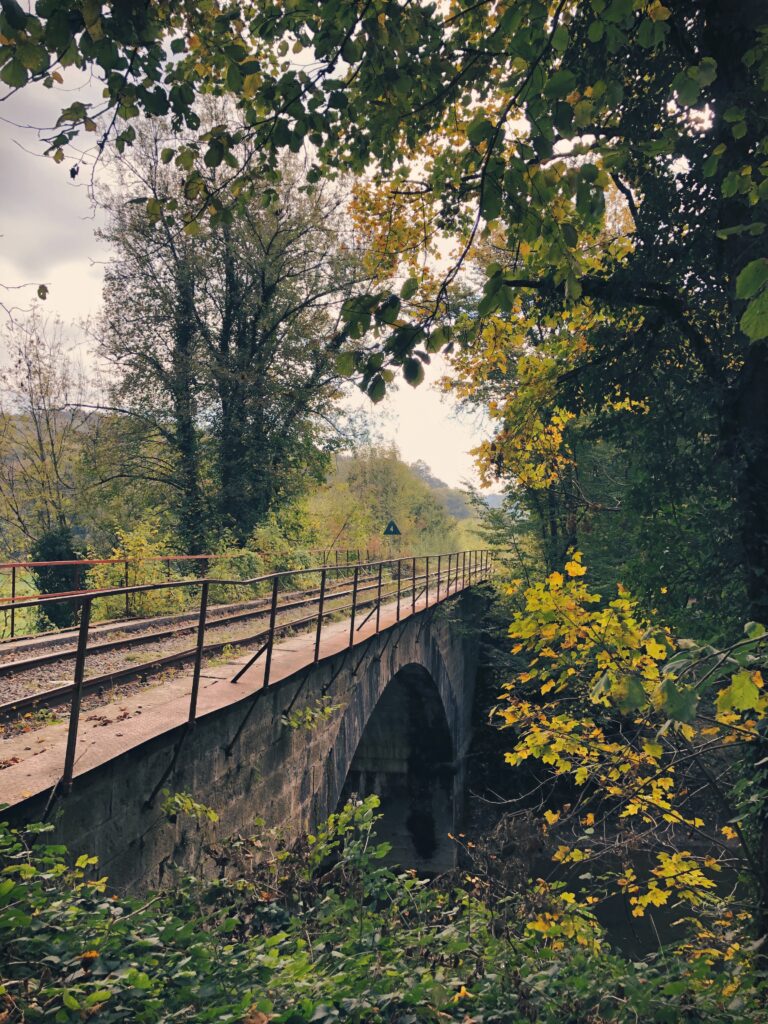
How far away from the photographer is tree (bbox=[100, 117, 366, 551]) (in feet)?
60.3

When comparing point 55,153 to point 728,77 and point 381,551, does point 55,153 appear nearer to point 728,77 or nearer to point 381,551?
point 728,77

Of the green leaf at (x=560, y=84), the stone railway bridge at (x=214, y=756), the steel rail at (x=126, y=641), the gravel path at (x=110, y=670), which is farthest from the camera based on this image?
the steel rail at (x=126, y=641)

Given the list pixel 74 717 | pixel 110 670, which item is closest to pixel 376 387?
pixel 74 717

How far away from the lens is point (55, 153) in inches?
113

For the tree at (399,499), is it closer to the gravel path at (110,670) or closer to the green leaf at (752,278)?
the gravel path at (110,670)

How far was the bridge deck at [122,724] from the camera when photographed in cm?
304

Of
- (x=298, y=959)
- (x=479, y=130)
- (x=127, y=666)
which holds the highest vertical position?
(x=479, y=130)

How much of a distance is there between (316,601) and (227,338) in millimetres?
15609

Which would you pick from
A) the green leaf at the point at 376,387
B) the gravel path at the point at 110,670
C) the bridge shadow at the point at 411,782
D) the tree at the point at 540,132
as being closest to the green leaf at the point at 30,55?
the tree at the point at 540,132

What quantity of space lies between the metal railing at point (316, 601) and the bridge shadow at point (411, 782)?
368cm

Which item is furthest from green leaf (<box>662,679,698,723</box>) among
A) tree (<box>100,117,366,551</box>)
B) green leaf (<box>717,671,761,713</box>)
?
tree (<box>100,117,366,551</box>)

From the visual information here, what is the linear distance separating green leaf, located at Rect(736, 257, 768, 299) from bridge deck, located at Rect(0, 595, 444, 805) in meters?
3.18

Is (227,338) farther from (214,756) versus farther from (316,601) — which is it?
(214,756)

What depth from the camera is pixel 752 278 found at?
156 cm
